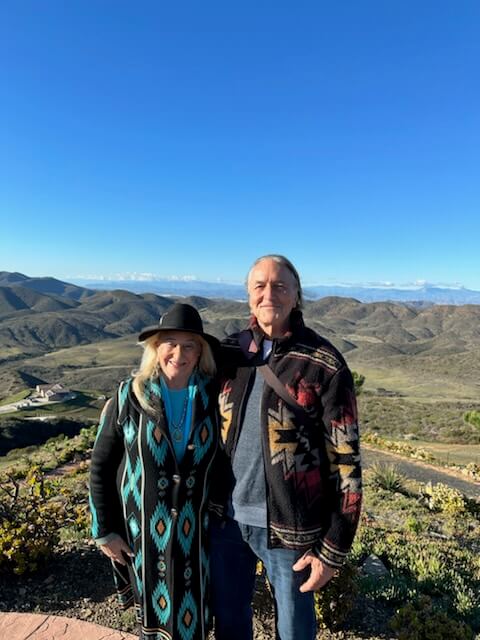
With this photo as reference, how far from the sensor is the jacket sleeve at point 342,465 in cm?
188

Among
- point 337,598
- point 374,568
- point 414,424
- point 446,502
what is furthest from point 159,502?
point 414,424

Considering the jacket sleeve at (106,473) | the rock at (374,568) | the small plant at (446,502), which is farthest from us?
the small plant at (446,502)

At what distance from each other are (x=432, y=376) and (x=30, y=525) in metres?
83.9

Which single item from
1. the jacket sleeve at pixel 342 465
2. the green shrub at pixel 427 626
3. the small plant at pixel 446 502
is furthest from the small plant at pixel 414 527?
the jacket sleeve at pixel 342 465

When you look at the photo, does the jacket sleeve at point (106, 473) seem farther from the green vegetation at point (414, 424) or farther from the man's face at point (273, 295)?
the green vegetation at point (414, 424)

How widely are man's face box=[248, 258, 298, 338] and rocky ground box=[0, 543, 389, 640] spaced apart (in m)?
2.33

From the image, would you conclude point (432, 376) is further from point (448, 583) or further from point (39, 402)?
point (448, 583)

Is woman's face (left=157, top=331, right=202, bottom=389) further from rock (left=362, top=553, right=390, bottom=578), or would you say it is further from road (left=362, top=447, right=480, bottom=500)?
road (left=362, top=447, right=480, bottom=500)

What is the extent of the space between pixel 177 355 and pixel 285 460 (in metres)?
0.67

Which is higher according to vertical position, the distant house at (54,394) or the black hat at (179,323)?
the black hat at (179,323)

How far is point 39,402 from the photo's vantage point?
202ft

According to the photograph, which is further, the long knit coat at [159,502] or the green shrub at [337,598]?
the green shrub at [337,598]

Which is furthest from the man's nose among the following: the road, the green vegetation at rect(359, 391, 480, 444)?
the green vegetation at rect(359, 391, 480, 444)

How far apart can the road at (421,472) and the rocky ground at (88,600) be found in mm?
7031
